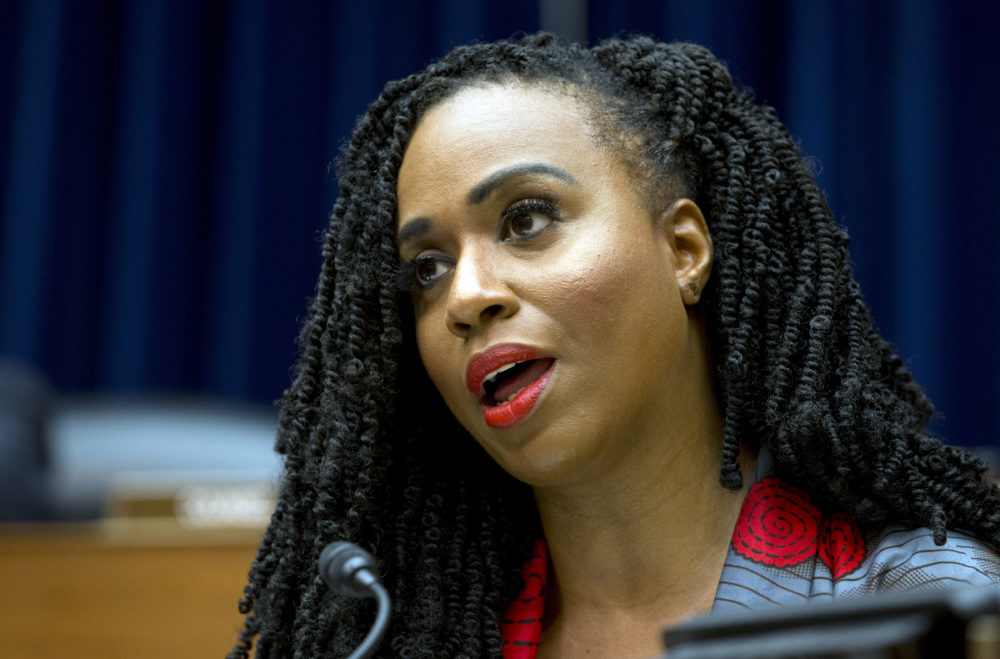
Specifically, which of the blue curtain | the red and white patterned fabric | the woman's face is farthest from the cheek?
the blue curtain

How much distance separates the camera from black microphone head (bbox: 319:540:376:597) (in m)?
1.22

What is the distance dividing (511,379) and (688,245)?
0.30 m

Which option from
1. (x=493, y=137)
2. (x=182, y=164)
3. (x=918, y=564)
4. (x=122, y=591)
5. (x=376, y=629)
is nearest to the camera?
(x=376, y=629)

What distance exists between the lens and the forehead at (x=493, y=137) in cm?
151

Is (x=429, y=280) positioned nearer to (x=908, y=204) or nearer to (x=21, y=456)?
(x=21, y=456)

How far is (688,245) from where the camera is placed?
1562 mm

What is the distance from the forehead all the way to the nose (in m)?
0.11

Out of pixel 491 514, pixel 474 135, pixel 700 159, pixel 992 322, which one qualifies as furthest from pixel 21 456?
pixel 992 322

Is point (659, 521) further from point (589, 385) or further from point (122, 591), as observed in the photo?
point (122, 591)

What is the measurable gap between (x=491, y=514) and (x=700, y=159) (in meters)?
0.56

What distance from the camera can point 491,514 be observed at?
5.54 feet

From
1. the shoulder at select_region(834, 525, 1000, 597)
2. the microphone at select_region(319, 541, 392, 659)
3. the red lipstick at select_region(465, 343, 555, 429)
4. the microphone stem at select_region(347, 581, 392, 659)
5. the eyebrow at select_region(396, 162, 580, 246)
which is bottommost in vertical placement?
the microphone stem at select_region(347, 581, 392, 659)

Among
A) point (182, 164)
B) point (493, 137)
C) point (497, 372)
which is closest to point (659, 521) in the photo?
point (497, 372)

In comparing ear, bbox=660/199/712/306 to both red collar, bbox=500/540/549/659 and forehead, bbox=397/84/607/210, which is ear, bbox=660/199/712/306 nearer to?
forehead, bbox=397/84/607/210
